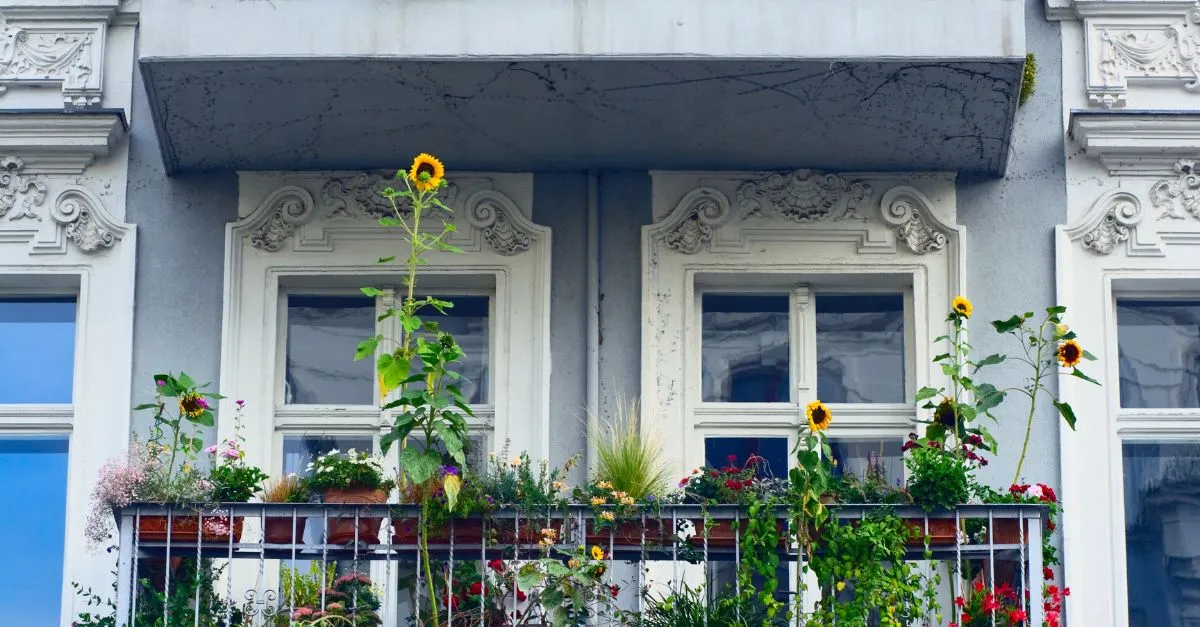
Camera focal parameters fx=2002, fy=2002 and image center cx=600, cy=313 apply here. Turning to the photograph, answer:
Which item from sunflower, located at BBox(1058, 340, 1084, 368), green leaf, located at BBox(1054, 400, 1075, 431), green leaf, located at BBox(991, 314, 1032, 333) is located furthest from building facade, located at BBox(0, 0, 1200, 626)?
sunflower, located at BBox(1058, 340, 1084, 368)

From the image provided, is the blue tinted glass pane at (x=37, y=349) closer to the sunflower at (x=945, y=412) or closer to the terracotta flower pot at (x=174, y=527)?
the terracotta flower pot at (x=174, y=527)

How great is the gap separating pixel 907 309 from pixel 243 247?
312cm

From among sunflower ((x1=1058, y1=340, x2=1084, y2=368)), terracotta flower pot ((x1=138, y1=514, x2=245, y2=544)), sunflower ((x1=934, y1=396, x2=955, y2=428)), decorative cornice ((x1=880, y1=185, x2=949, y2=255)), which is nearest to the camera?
terracotta flower pot ((x1=138, y1=514, x2=245, y2=544))

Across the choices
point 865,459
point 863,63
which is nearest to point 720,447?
point 865,459

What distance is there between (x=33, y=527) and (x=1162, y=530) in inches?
205

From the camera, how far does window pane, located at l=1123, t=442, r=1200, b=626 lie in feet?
29.6

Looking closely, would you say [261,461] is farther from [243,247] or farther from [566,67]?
[566,67]

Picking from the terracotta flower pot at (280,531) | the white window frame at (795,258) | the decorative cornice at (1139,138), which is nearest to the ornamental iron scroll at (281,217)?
the white window frame at (795,258)

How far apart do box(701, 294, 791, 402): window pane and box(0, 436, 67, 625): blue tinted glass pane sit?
305 centimetres

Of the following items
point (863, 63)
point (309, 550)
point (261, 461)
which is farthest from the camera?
point (261, 461)

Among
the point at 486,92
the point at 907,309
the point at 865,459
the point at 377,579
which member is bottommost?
the point at 377,579

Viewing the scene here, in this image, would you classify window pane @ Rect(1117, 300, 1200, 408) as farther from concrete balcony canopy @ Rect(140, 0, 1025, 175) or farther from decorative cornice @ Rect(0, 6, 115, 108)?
decorative cornice @ Rect(0, 6, 115, 108)

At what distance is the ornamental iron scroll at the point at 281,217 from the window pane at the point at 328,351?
0.33 m

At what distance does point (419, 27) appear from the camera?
8438 mm
